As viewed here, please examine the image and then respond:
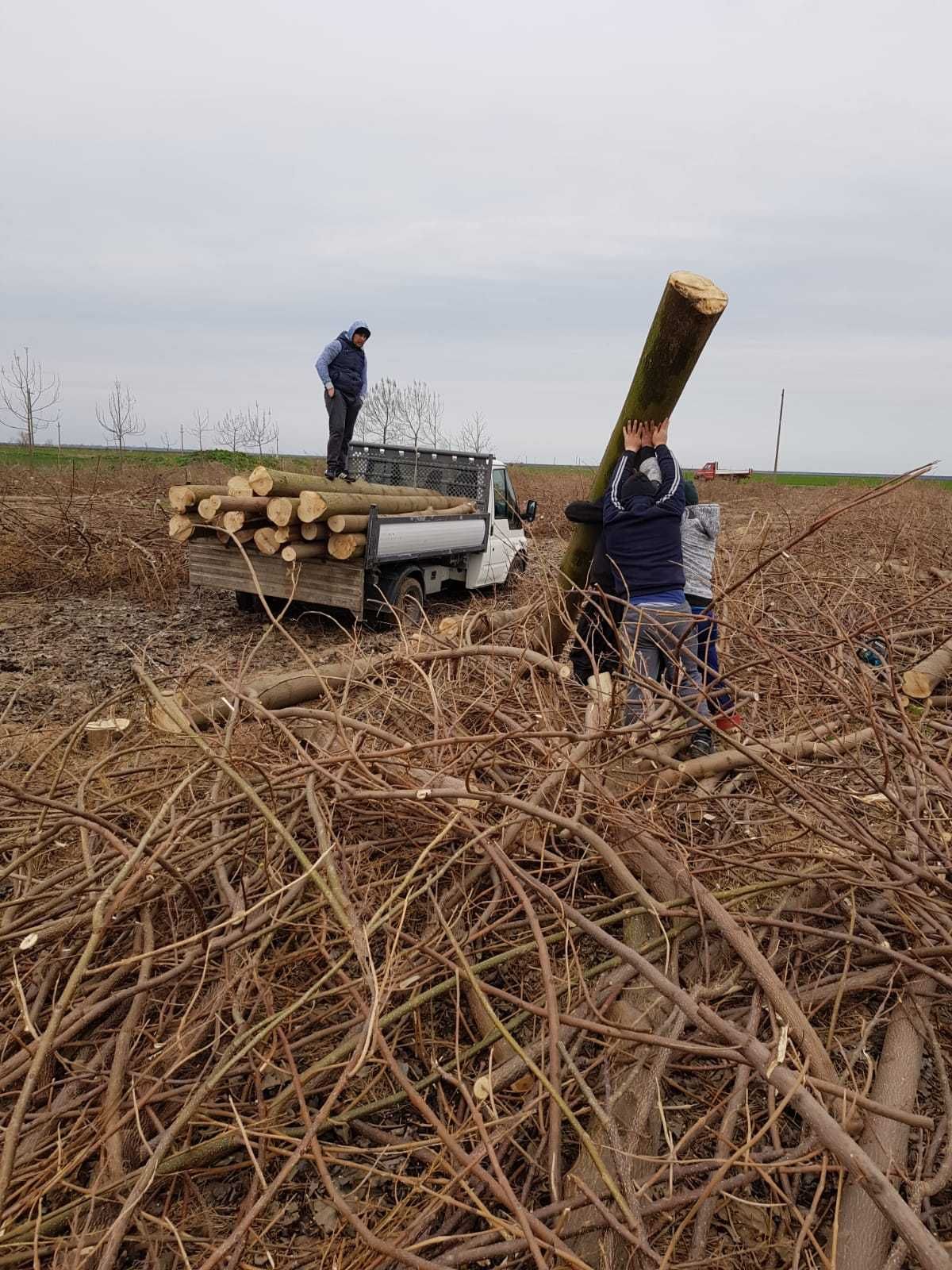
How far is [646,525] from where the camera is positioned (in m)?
4.22

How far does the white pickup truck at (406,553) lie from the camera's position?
805 centimetres

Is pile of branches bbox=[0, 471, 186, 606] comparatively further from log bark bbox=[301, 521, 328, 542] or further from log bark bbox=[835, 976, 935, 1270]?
log bark bbox=[835, 976, 935, 1270]

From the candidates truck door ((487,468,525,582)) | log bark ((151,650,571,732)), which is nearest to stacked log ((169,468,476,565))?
truck door ((487,468,525,582))

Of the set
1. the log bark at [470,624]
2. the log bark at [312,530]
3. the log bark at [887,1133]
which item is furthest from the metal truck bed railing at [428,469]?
the log bark at [887,1133]

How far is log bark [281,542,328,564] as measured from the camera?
782 cm

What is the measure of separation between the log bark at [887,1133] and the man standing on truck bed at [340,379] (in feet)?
27.2

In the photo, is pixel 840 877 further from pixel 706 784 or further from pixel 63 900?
pixel 63 900

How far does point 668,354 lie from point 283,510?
4.80m

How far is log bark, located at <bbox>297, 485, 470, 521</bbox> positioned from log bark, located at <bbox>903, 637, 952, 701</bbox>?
4.84m

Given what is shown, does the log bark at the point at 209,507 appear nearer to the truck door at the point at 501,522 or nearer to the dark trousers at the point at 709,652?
the truck door at the point at 501,522

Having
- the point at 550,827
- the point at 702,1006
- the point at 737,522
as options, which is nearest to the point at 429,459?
the point at 550,827

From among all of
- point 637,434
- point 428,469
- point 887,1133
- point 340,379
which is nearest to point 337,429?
point 340,379

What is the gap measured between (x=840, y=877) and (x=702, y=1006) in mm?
691

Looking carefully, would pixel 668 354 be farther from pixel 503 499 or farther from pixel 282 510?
pixel 503 499
